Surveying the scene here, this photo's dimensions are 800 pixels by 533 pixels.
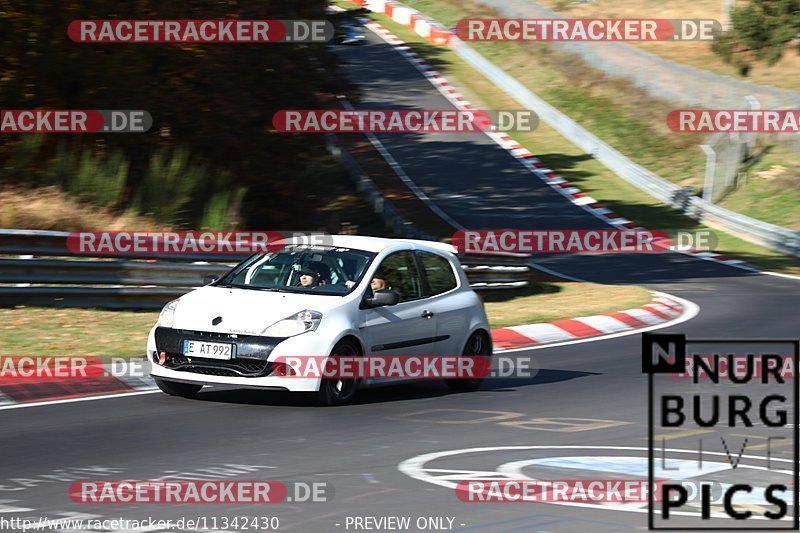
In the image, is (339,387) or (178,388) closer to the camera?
(339,387)

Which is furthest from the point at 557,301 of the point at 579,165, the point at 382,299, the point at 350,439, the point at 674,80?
the point at 674,80

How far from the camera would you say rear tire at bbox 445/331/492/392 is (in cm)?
1323

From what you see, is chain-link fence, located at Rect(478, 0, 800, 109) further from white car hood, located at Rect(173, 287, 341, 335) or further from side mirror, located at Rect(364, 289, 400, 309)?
white car hood, located at Rect(173, 287, 341, 335)

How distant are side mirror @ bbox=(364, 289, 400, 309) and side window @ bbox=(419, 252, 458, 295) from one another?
1.04 metres

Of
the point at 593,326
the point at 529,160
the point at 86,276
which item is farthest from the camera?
the point at 529,160

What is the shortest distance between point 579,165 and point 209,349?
33414 mm

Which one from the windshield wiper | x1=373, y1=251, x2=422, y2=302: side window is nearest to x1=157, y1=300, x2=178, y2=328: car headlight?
the windshield wiper

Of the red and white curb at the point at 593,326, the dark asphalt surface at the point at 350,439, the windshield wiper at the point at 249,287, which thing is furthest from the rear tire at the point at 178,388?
the red and white curb at the point at 593,326

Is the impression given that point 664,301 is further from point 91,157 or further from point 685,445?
point 685,445

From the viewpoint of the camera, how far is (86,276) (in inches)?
627

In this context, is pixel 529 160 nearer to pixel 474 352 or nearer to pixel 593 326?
pixel 593 326

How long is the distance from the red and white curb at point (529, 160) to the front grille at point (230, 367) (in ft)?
67.5

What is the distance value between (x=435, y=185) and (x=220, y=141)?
18.7 metres

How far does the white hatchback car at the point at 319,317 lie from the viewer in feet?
36.9
